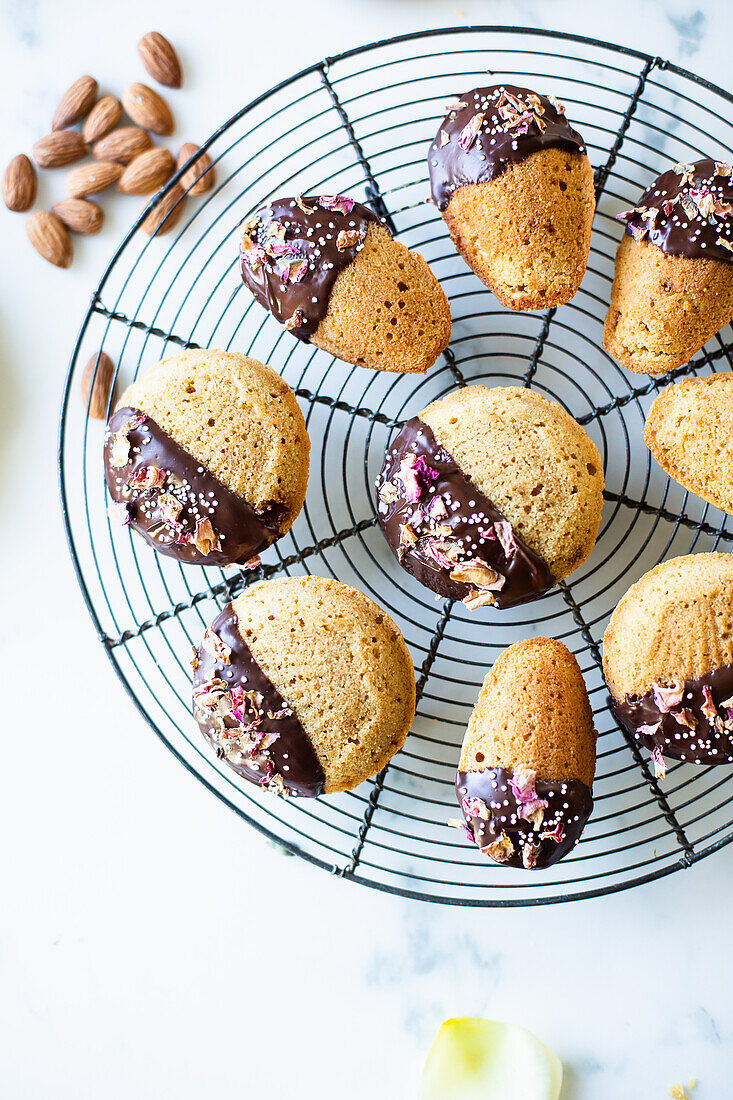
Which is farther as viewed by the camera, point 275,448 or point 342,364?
point 342,364

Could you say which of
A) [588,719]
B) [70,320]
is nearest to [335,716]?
[588,719]

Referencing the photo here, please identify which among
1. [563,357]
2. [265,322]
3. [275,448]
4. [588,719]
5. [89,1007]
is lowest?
[89,1007]

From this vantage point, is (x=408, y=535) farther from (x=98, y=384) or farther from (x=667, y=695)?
(x=98, y=384)

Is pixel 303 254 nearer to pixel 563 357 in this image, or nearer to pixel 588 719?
pixel 563 357

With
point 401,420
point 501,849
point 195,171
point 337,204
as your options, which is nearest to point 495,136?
point 337,204

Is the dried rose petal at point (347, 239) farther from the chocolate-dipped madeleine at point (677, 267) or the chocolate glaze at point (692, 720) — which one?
the chocolate glaze at point (692, 720)

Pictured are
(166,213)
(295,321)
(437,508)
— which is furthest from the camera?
(166,213)

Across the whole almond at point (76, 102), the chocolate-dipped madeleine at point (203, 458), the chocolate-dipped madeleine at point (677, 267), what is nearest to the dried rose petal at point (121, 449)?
the chocolate-dipped madeleine at point (203, 458)
